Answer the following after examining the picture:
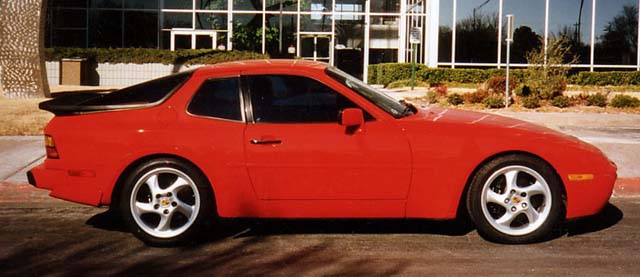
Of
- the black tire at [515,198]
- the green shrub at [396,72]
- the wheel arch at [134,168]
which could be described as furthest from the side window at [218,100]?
the green shrub at [396,72]

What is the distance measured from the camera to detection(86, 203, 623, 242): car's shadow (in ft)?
20.7

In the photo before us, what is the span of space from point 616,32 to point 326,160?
24229 millimetres

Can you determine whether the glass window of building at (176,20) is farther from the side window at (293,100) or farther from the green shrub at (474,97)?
the side window at (293,100)

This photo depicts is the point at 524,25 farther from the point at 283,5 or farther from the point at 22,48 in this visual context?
the point at 22,48

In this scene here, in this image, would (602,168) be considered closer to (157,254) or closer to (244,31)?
(157,254)

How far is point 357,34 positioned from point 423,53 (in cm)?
376

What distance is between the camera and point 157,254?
566 cm

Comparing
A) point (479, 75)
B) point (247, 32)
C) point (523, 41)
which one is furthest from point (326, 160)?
point (247, 32)

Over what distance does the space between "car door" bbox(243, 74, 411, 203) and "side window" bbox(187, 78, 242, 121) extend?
0.24 m

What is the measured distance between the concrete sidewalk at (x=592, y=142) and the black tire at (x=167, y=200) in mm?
3142

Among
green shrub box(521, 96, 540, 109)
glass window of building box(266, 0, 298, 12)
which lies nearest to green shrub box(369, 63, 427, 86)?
glass window of building box(266, 0, 298, 12)

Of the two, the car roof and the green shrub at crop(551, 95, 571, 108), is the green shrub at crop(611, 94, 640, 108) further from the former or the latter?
the car roof

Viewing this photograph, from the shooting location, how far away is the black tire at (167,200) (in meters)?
5.76

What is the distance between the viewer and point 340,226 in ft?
21.5
